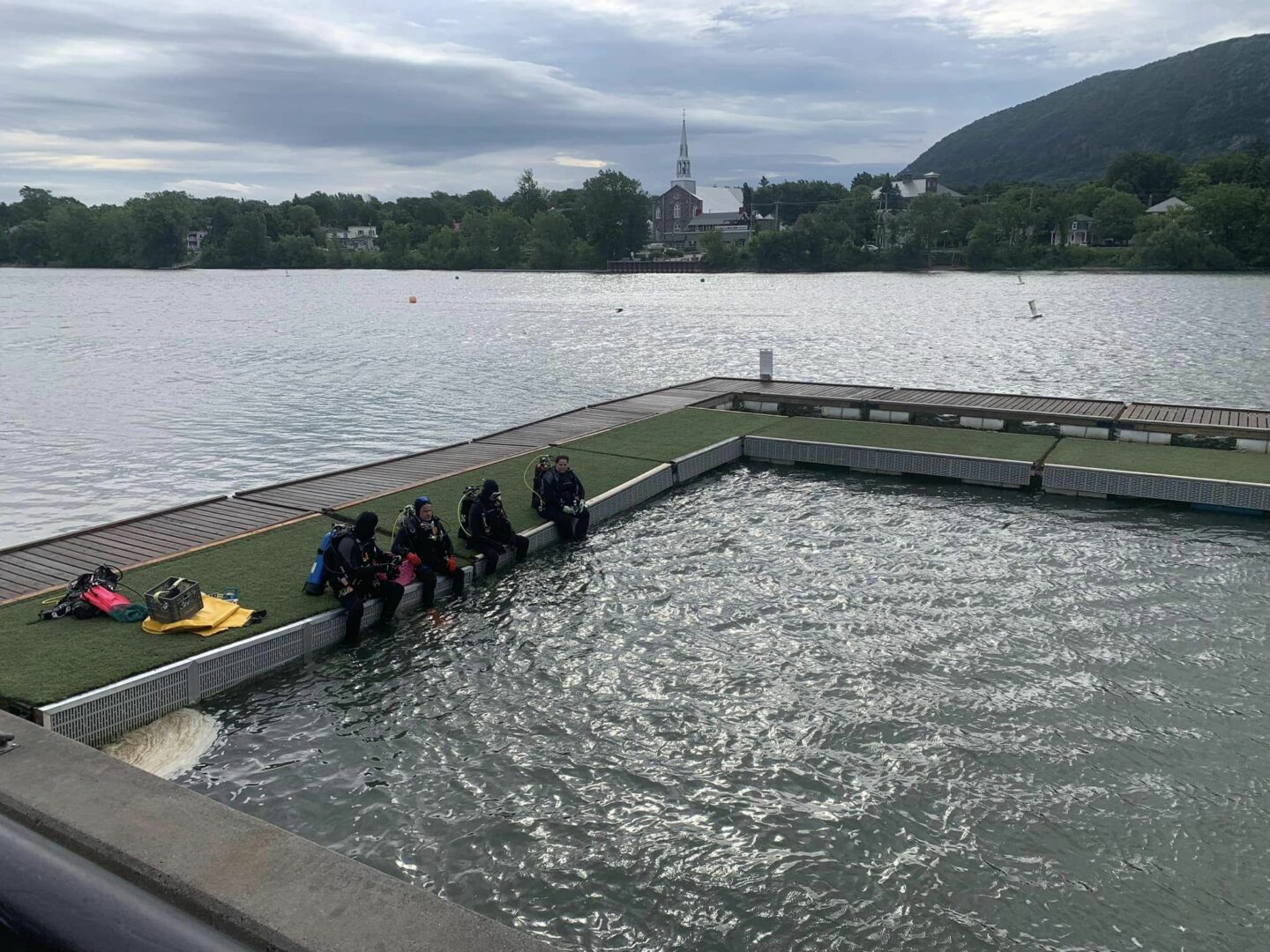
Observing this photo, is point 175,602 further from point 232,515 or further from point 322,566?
point 232,515

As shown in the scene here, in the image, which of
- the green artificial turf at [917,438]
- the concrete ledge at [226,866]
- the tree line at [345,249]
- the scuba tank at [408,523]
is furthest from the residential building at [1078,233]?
the concrete ledge at [226,866]

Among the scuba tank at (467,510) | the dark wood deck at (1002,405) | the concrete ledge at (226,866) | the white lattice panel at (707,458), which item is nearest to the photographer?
the concrete ledge at (226,866)

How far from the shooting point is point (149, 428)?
31.8 metres

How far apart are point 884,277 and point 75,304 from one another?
340 ft

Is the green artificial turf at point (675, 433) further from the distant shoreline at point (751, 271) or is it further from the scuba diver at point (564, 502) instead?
the distant shoreline at point (751, 271)

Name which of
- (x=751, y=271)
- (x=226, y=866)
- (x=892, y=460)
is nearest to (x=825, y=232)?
(x=751, y=271)

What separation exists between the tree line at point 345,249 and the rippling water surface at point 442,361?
210 ft

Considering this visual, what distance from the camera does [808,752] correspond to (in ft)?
31.7

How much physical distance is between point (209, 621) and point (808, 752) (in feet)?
23.1

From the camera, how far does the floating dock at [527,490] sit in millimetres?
10086

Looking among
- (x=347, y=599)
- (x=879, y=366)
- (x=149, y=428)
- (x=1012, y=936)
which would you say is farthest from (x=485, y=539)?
(x=879, y=366)

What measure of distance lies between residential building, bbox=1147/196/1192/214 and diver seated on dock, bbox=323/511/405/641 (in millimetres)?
142378

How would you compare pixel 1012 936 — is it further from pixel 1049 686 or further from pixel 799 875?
pixel 1049 686

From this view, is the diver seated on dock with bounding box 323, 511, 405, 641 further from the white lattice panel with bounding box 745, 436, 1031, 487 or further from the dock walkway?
the white lattice panel with bounding box 745, 436, 1031, 487
